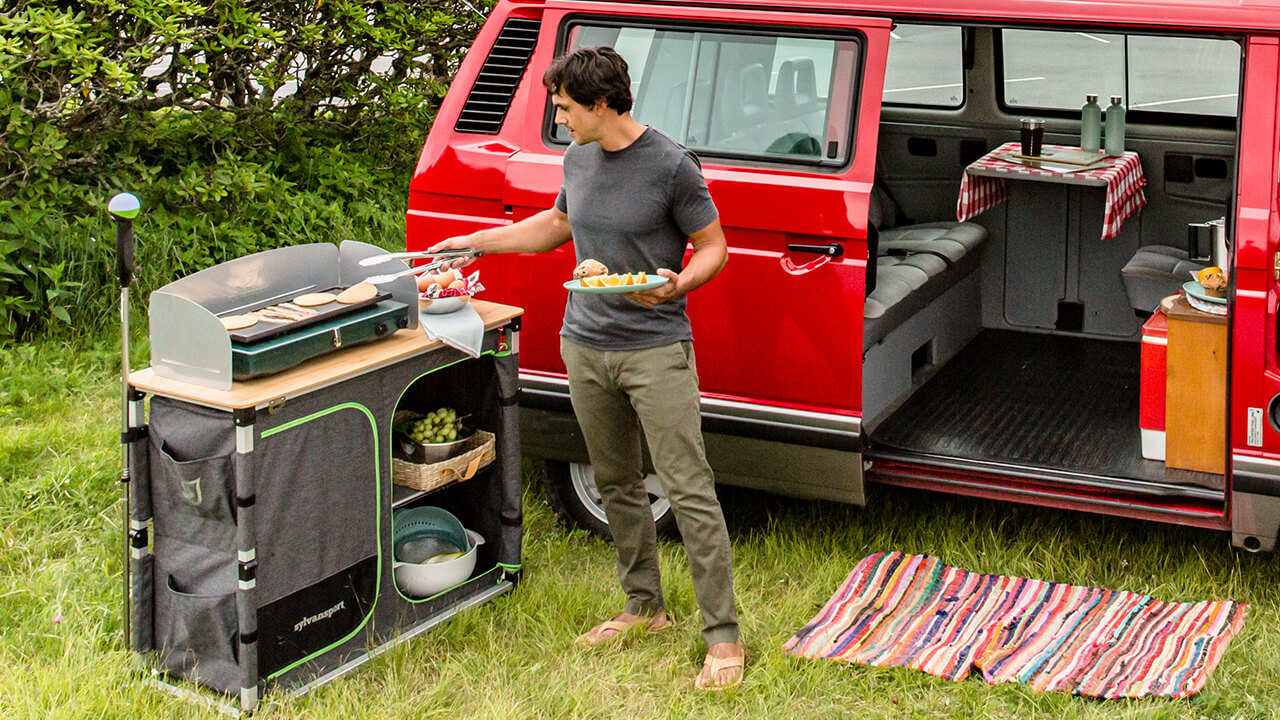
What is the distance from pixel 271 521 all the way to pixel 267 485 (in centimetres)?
11

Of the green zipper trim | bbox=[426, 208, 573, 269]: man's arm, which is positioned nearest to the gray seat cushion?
bbox=[426, 208, 573, 269]: man's arm

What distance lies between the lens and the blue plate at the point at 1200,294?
4.59m

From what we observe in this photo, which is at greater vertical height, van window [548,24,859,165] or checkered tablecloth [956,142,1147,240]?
van window [548,24,859,165]

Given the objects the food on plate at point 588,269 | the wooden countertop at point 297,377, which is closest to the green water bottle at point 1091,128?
the food on plate at point 588,269

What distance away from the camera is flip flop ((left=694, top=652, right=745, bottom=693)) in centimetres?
433

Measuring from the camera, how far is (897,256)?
20.6ft

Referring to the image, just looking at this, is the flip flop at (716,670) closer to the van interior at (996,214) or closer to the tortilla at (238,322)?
the van interior at (996,214)

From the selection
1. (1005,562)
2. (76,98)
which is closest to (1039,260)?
(1005,562)

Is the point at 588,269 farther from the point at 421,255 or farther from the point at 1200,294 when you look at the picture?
the point at 1200,294

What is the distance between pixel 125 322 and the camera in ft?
12.8

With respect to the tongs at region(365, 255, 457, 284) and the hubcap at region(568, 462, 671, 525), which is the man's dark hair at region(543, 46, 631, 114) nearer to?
the tongs at region(365, 255, 457, 284)

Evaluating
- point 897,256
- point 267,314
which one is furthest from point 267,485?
point 897,256

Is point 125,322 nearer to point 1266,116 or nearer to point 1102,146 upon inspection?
point 1266,116

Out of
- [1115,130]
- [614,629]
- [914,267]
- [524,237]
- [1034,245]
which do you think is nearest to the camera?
[524,237]
